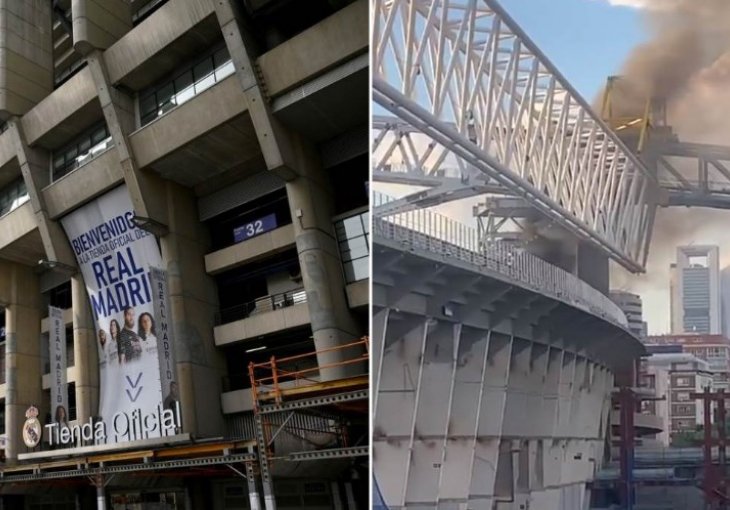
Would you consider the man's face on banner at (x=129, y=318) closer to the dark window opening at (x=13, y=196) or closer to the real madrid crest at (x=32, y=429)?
the real madrid crest at (x=32, y=429)

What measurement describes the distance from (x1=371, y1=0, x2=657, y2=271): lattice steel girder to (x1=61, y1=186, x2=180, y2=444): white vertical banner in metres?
12.7

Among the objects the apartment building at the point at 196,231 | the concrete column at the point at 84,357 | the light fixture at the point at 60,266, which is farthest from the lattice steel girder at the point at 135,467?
the light fixture at the point at 60,266

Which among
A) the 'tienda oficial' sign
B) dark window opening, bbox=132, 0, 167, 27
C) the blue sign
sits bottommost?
the 'tienda oficial' sign

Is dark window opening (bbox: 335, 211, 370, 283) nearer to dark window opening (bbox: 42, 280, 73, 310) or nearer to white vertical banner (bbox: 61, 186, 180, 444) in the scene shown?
white vertical banner (bbox: 61, 186, 180, 444)

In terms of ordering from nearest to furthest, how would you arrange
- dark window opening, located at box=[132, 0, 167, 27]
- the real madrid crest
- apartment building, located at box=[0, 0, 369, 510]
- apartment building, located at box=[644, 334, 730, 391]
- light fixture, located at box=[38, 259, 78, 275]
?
apartment building, located at box=[644, 334, 730, 391] < apartment building, located at box=[0, 0, 369, 510] < light fixture, located at box=[38, 259, 78, 275] < dark window opening, located at box=[132, 0, 167, 27] < the real madrid crest

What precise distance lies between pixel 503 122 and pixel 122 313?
48.3 ft

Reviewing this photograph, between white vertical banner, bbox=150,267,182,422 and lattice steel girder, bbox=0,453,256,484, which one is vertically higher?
white vertical banner, bbox=150,267,182,422

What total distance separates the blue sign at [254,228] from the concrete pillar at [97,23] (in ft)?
15.8

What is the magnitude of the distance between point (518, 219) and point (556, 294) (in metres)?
0.32

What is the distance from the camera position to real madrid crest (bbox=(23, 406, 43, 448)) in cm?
1870

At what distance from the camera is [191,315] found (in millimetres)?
15492

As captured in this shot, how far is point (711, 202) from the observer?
2506 mm

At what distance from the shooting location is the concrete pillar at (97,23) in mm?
15508

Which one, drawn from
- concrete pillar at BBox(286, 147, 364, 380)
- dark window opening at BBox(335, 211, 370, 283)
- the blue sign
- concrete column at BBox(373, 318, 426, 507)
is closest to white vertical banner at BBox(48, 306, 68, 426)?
the blue sign
